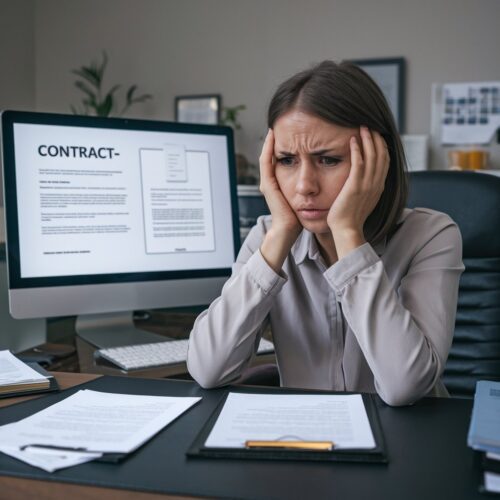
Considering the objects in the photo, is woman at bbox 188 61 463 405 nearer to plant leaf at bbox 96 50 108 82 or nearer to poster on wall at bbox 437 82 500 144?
poster on wall at bbox 437 82 500 144

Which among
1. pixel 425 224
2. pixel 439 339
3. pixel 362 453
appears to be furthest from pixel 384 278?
pixel 362 453

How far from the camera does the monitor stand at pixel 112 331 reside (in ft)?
4.75

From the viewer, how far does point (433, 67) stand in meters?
4.23

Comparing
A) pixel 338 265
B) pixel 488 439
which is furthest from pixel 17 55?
pixel 488 439

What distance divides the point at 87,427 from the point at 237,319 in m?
0.37

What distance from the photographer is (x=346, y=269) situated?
1000mm

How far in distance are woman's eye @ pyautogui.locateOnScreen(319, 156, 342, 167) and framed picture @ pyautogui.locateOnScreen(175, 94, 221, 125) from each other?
3.63m

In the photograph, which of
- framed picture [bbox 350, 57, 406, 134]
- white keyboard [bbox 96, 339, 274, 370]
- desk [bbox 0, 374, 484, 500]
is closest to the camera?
desk [bbox 0, 374, 484, 500]

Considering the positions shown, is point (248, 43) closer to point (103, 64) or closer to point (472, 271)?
point (103, 64)

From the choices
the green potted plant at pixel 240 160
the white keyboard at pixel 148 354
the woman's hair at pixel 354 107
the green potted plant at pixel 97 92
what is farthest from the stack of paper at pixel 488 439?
the green potted plant at pixel 97 92

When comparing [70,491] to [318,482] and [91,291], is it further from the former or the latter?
[91,291]

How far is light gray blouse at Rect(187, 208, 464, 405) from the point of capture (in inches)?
37.9

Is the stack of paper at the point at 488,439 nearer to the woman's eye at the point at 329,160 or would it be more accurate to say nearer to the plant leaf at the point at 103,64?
the woman's eye at the point at 329,160

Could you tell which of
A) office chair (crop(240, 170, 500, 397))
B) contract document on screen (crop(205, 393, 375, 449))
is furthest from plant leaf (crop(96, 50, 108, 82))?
contract document on screen (crop(205, 393, 375, 449))
